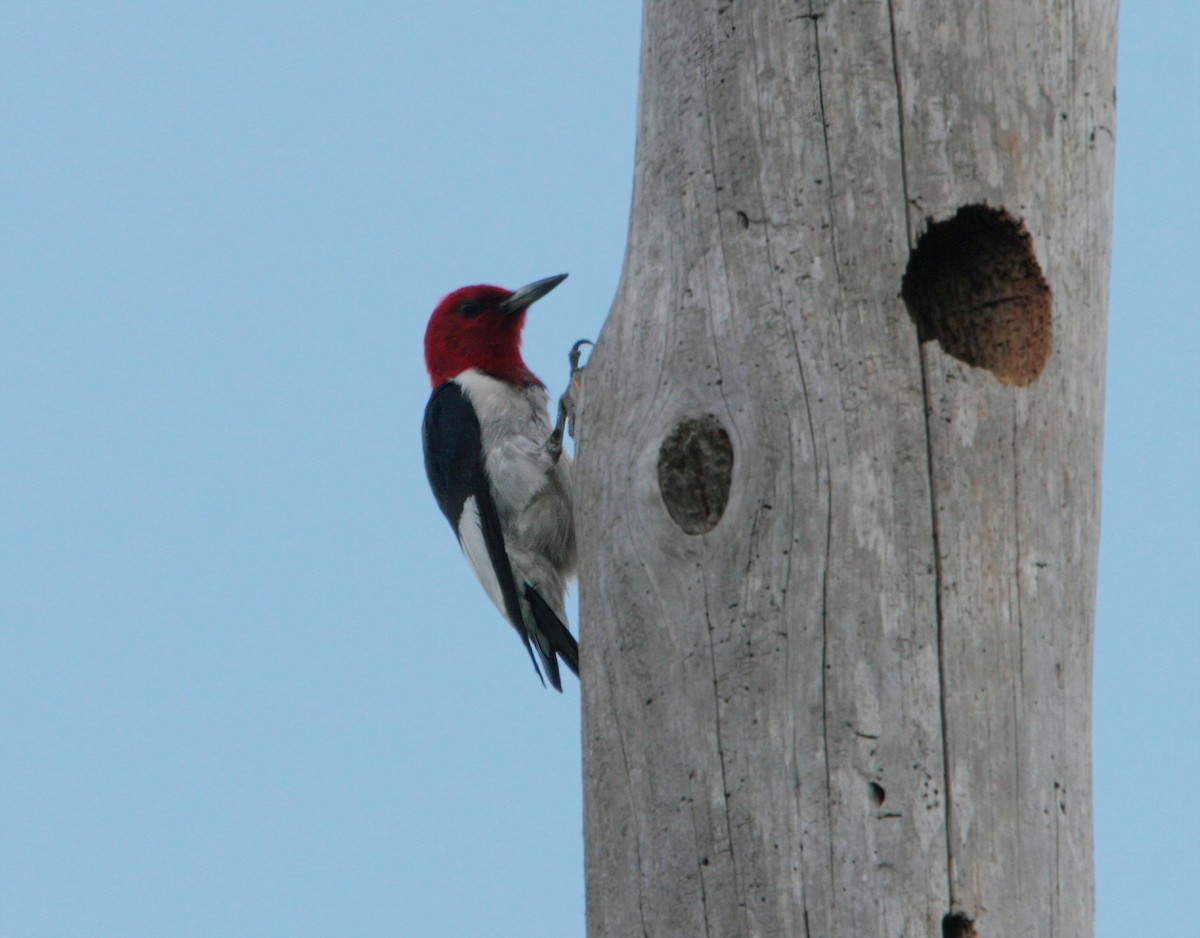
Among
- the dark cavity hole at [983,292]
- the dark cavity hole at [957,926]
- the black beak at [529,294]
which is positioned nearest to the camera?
the dark cavity hole at [957,926]

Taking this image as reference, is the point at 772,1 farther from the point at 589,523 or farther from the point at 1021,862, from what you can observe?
the point at 1021,862

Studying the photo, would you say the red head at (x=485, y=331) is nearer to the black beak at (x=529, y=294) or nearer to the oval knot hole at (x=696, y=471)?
the black beak at (x=529, y=294)

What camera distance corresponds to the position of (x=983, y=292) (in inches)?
114

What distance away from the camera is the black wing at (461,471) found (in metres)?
4.96

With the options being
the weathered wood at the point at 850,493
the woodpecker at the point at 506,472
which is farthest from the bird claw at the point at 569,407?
the weathered wood at the point at 850,493

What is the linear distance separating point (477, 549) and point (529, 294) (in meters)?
0.91

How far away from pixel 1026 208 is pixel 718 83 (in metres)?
0.60

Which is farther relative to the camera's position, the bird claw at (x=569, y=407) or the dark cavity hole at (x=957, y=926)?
the bird claw at (x=569, y=407)

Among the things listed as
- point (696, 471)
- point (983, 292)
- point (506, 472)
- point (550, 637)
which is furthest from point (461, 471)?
point (983, 292)

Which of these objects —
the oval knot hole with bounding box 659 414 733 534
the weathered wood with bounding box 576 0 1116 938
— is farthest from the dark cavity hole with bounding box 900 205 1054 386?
the oval knot hole with bounding box 659 414 733 534

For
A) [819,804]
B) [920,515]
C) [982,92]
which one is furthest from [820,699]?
[982,92]

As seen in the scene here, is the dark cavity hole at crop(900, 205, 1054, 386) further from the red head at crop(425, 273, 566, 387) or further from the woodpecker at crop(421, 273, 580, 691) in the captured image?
the red head at crop(425, 273, 566, 387)

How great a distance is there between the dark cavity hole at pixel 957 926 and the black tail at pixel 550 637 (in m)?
2.42

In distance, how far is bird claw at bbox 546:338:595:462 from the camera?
4.31 m
